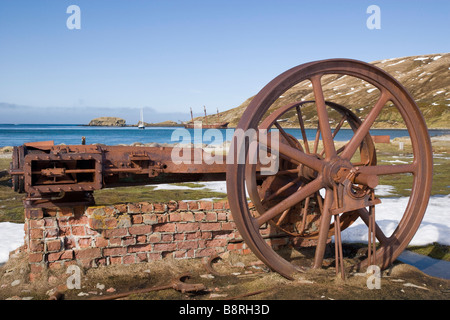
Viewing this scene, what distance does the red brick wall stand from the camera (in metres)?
4.58

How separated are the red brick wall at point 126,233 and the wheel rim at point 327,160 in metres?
1.15

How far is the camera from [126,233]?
4.85 m

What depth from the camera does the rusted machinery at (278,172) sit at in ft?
13.6

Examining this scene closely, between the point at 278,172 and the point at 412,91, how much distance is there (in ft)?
352

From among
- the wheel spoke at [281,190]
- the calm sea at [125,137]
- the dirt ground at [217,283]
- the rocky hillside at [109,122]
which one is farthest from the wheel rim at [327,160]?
the rocky hillside at [109,122]

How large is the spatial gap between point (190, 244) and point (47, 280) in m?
1.71

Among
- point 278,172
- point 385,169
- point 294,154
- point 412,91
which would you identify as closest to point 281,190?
point 278,172

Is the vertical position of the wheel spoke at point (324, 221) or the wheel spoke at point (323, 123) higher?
the wheel spoke at point (323, 123)

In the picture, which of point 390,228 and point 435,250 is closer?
point 435,250

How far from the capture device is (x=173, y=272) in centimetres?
488

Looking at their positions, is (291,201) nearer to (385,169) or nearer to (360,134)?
(360,134)

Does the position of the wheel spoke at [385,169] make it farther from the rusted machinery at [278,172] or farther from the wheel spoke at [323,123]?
the wheel spoke at [323,123]
